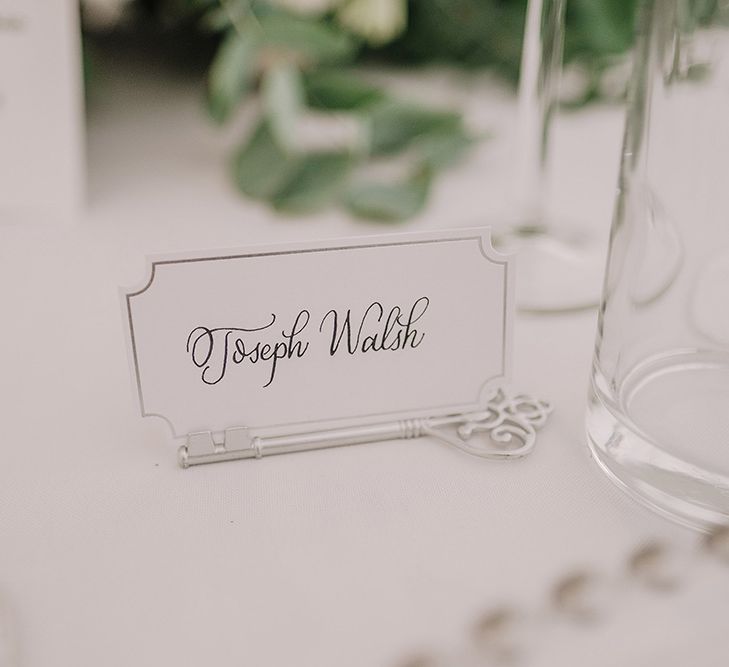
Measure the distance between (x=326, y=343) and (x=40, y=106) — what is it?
41 centimetres

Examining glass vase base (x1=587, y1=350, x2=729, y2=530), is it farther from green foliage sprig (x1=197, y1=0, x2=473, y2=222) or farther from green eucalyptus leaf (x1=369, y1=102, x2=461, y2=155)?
green eucalyptus leaf (x1=369, y1=102, x2=461, y2=155)

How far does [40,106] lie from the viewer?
0.75 m

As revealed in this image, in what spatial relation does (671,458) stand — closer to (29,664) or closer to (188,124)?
(29,664)

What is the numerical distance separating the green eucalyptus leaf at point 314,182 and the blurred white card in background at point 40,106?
184 millimetres

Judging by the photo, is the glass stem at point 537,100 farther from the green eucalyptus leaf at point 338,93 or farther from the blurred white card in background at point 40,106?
the blurred white card in background at point 40,106

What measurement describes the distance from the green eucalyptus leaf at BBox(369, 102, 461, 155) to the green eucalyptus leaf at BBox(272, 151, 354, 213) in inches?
3.3

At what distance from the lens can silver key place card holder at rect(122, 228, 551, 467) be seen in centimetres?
46

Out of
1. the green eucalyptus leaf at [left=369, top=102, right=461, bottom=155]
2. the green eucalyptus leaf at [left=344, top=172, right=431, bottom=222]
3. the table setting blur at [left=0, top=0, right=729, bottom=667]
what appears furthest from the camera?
the green eucalyptus leaf at [left=369, top=102, right=461, bottom=155]

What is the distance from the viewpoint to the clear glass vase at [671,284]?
0.44 meters

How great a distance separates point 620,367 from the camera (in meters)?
0.51

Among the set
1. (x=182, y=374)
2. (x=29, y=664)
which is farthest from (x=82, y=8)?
(x=29, y=664)

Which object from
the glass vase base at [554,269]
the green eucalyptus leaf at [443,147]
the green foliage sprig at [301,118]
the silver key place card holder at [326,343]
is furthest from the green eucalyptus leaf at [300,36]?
the silver key place card holder at [326,343]

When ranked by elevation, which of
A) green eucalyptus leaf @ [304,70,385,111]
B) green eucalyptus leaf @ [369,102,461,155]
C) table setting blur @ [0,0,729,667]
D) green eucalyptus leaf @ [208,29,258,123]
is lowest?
table setting blur @ [0,0,729,667]

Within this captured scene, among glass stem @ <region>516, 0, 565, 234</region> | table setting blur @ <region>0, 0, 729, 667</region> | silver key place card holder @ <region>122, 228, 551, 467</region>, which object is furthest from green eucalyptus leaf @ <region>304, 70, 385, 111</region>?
silver key place card holder @ <region>122, 228, 551, 467</region>
